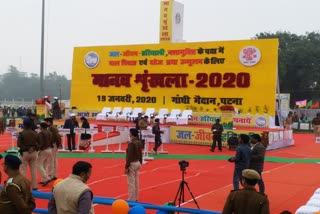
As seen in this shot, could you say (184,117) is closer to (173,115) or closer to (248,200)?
(173,115)

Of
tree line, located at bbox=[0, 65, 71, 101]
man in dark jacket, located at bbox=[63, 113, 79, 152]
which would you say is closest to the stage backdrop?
man in dark jacket, located at bbox=[63, 113, 79, 152]

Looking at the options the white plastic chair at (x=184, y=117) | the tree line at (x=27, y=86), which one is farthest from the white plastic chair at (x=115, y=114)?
the tree line at (x=27, y=86)

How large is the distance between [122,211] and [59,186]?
205 cm

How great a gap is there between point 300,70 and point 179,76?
108 ft

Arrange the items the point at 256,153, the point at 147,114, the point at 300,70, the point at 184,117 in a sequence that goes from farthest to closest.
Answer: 1. the point at 300,70
2. the point at 147,114
3. the point at 184,117
4. the point at 256,153

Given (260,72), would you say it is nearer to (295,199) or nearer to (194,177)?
(194,177)

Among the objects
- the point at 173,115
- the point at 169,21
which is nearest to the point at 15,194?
the point at 173,115

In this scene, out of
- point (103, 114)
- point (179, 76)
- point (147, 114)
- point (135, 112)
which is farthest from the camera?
point (103, 114)

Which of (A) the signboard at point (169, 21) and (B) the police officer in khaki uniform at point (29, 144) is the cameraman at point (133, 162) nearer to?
(B) the police officer in khaki uniform at point (29, 144)

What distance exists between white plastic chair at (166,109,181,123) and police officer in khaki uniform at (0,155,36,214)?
22.3m

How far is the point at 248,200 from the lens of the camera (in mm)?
4730

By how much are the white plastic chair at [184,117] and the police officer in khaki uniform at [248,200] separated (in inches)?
858

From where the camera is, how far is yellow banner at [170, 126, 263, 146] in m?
22.0

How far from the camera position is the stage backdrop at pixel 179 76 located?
84.4ft
